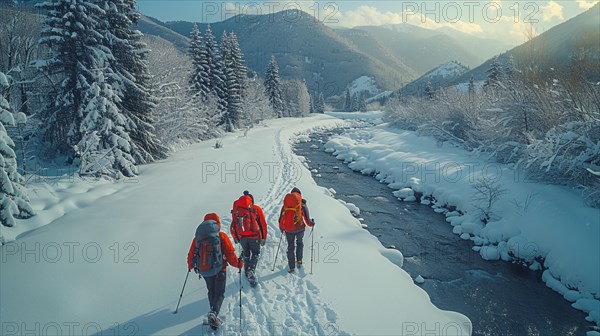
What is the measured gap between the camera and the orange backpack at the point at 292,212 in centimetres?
702

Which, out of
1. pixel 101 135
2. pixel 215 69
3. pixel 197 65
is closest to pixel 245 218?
pixel 101 135

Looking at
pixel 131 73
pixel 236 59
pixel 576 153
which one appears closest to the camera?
pixel 576 153

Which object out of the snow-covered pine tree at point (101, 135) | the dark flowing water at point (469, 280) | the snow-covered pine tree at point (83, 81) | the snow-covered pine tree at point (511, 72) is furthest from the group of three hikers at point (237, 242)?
the snow-covered pine tree at point (511, 72)

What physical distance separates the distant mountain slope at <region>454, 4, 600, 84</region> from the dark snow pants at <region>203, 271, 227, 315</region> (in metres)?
15.4

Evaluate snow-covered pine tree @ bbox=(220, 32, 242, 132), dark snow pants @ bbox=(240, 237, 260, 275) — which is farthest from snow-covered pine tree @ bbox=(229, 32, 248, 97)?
dark snow pants @ bbox=(240, 237, 260, 275)

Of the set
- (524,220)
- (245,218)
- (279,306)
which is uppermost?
(245,218)

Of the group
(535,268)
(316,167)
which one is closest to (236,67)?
(316,167)

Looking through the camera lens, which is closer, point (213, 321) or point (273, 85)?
point (213, 321)

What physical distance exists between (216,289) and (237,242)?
1.22 m

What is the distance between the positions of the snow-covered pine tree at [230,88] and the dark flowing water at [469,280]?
26988 mm

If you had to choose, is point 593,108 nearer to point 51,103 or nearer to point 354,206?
point 354,206

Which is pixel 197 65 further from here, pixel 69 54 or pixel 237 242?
pixel 237 242

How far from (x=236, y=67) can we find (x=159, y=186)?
30366mm

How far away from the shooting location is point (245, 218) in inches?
249
